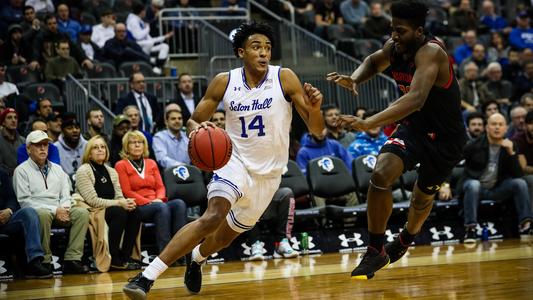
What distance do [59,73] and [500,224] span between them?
269 inches

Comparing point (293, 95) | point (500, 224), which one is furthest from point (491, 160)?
point (293, 95)

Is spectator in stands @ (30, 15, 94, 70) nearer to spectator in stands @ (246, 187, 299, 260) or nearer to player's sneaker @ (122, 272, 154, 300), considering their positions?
spectator in stands @ (246, 187, 299, 260)

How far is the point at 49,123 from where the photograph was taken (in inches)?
449

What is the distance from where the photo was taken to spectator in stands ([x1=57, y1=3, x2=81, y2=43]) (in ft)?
47.5

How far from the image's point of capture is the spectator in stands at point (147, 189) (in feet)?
33.1

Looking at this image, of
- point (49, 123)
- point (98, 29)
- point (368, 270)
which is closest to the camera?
point (368, 270)

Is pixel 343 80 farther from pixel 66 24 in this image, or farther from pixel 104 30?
pixel 66 24

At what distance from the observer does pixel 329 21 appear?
17.5m

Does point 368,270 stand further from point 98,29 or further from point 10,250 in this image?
point 98,29

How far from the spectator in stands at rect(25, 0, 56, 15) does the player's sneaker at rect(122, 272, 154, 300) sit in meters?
9.83

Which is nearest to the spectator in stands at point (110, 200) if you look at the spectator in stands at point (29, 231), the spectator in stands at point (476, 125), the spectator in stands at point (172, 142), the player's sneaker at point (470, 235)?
the spectator in stands at point (29, 231)

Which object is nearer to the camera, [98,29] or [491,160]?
[491,160]

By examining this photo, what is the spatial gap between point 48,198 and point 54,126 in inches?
69.3

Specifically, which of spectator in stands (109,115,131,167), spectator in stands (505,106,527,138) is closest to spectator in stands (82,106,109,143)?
spectator in stands (109,115,131,167)
